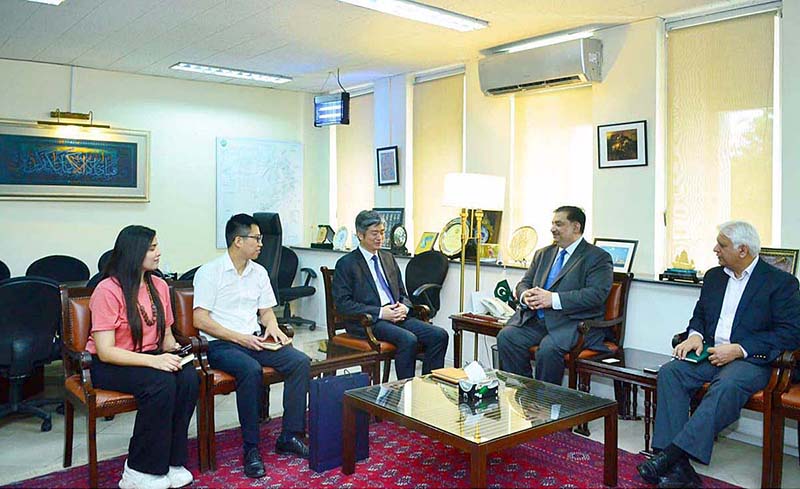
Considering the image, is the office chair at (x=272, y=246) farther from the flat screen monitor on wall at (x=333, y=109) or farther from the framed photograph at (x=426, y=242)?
the framed photograph at (x=426, y=242)

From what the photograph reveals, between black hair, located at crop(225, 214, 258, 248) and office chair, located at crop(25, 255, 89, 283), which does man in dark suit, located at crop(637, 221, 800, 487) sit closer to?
black hair, located at crop(225, 214, 258, 248)

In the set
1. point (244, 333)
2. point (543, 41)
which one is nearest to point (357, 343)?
point (244, 333)

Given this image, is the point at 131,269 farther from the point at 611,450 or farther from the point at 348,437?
the point at 611,450

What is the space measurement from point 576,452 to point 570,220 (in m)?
1.45

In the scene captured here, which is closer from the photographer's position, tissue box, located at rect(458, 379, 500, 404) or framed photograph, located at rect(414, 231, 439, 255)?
tissue box, located at rect(458, 379, 500, 404)

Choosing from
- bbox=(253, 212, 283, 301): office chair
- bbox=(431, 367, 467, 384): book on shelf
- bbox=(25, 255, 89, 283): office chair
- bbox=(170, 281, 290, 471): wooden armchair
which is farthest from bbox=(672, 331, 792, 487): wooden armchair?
bbox=(25, 255, 89, 283): office chair

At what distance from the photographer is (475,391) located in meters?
3.33

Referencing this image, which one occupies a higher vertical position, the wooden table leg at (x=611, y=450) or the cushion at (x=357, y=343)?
the cushion at (x=357, y=343)

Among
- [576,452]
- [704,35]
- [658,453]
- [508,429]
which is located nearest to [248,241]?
[508,429]

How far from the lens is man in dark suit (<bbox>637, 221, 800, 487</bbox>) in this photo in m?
3.23

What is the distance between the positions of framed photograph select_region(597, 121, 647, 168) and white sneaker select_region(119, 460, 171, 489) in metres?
3.70

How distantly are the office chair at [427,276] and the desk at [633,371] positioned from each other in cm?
167

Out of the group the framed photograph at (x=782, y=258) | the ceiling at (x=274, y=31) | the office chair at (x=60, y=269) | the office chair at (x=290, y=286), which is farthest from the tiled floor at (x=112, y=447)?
the ceiling at (x=274, y=31)

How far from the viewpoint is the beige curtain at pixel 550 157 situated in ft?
18.1
